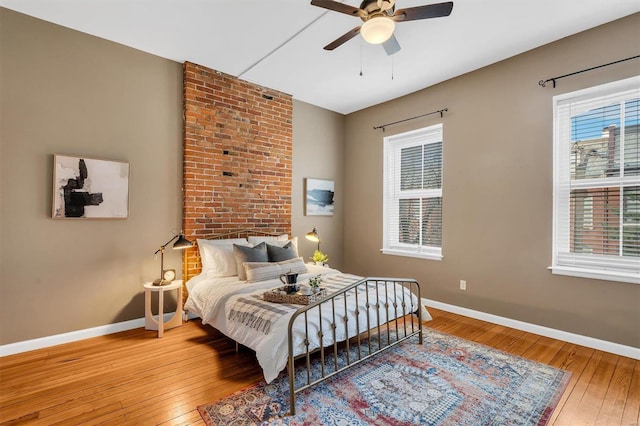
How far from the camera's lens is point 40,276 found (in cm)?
300

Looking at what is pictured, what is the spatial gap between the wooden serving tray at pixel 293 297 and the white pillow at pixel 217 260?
3.19ft

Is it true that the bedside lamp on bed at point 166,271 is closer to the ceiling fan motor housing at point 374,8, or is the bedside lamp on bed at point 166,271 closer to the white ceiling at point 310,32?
the white ceiling at point 310,32

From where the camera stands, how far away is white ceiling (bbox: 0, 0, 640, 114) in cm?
278

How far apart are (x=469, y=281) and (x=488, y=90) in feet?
7.80

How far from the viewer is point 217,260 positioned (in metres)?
3.63

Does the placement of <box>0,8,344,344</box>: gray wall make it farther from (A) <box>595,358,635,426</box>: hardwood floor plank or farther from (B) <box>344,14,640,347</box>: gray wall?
(A) <box>595,358,635,426</box>: hardwood floor plank

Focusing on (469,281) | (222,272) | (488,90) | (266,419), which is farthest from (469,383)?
(488,90)

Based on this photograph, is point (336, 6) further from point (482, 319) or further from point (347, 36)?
point (482, 319)

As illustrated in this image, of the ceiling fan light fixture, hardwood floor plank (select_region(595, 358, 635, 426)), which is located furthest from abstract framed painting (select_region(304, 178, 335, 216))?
hardwood floor plank (select_region(595, 358, 635, 426))

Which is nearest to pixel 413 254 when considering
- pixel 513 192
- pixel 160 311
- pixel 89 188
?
pixel 513 192

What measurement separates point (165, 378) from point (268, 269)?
4.34 feet

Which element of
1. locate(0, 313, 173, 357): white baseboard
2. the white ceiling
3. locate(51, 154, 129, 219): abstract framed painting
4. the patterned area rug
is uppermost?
the white ceiling

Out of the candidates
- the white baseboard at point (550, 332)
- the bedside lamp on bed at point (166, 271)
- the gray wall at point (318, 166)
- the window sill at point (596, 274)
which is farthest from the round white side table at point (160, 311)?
the window sill at point (596, 274)

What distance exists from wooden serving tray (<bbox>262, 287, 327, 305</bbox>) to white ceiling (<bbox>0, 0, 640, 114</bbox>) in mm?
2503
